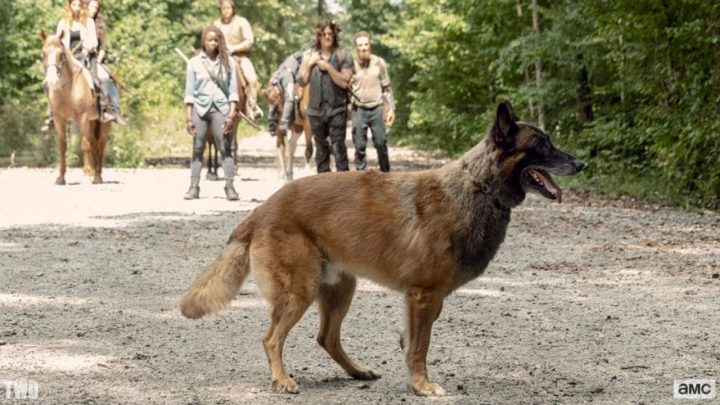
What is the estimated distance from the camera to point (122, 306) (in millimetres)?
9289

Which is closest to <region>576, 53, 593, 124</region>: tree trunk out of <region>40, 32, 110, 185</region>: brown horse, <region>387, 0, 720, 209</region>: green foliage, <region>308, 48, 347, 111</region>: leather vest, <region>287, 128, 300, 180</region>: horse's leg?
<region>387, 0, 720, 209</region>: green foliage

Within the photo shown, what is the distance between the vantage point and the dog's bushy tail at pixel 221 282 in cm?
656

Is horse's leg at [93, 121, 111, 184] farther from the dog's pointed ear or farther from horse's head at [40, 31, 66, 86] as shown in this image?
the dog's pointed ear

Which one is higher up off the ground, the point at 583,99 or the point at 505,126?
the point at 505,126

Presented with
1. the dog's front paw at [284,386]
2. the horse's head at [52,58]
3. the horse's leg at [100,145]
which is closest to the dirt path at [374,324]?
the dog's front paw at [284,386]

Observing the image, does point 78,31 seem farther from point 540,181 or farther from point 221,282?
point 540,181

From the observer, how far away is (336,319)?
22.9 ft

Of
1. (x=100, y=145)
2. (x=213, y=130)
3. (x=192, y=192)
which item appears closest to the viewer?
(x=213, y=130)

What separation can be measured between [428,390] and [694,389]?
142 centimetres

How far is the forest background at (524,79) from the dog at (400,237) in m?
10.6

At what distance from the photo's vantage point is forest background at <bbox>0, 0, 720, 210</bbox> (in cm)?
1777

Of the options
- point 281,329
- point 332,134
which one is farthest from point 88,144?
point 281,329

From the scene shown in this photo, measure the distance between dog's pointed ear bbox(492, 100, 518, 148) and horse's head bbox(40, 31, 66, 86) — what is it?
15643 mm

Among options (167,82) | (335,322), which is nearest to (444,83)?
(167,82)
